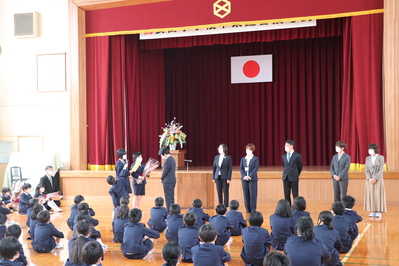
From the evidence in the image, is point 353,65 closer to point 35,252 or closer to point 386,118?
point 386,118

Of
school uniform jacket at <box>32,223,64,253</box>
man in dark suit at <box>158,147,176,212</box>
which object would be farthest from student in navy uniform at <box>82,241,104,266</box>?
man in dark suit at <box>158,147,176,212</box>

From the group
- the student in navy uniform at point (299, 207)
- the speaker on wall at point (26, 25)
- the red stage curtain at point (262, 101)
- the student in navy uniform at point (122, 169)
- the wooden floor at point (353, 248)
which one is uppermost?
the speaker on wall at point (26, 25)

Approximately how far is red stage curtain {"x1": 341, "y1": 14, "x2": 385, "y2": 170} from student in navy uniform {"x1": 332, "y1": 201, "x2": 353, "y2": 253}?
5.07m

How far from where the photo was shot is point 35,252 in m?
7.08

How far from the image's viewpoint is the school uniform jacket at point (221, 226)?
269 inches

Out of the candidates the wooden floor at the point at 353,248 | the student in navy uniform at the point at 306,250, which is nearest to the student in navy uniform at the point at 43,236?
the wooden floor at the point at 353,248

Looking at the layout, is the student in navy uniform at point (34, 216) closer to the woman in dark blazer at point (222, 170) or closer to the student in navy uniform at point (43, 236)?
the student in navy uniform at point (43, 236)

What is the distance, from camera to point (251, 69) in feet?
50.5

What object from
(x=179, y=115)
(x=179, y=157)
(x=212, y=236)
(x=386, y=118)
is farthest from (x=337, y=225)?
(x=179, y=115)

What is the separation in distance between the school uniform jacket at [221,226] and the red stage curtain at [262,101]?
8488mm

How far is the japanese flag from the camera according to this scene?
1519 centimetres

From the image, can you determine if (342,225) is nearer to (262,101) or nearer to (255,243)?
(255,243)

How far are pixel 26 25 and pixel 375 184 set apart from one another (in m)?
9.55

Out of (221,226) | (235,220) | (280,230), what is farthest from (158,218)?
(280,230)
